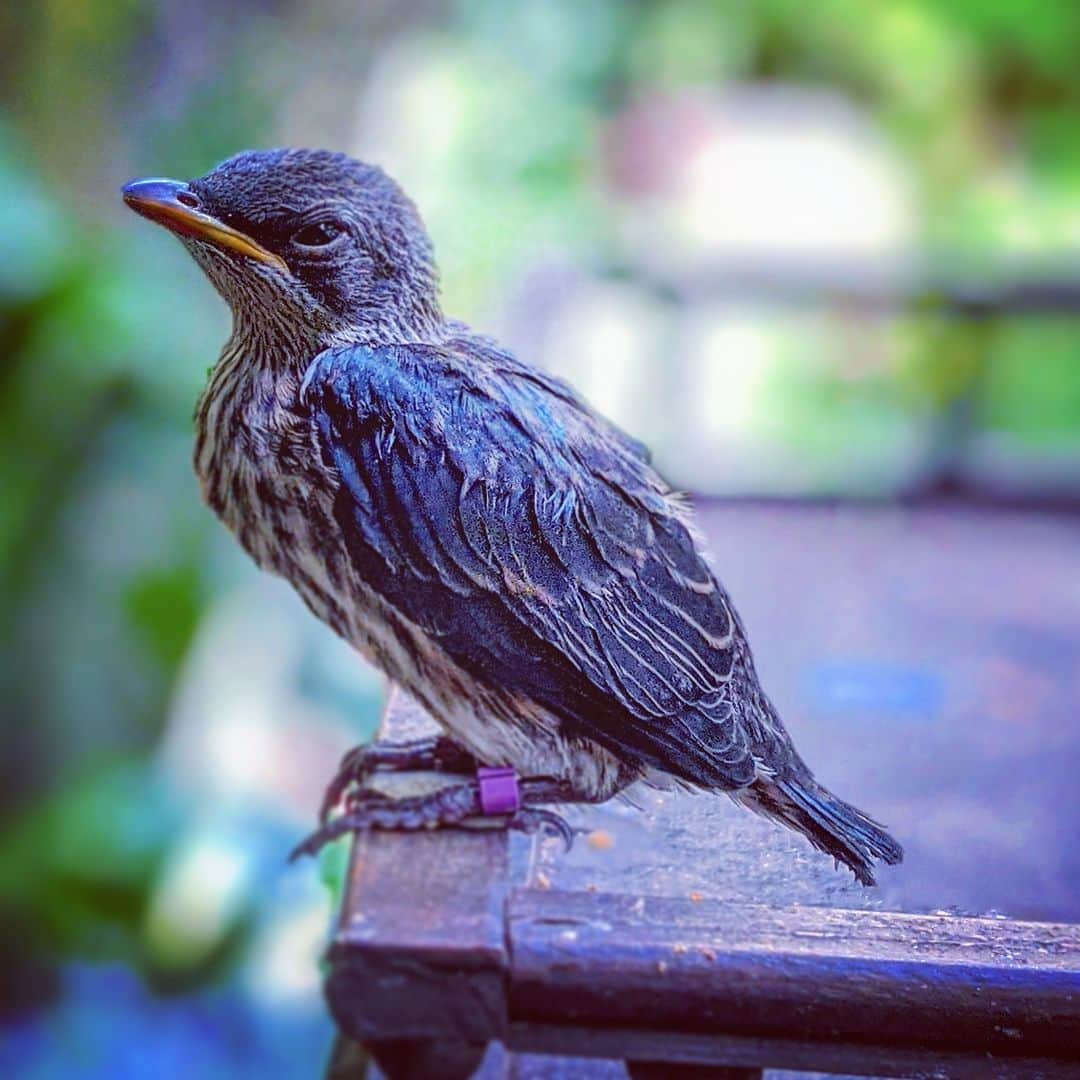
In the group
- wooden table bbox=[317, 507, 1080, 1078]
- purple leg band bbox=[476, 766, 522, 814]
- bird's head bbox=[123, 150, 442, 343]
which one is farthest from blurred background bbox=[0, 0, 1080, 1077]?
bird's head bbox=[123, 150, 442, 343]

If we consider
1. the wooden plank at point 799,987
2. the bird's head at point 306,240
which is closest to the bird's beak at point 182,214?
the bird's head at point 306,240

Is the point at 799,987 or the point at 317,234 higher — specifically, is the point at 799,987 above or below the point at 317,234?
below

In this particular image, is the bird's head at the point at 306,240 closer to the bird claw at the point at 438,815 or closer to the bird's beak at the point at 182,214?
the bird's beak at the point at 182,214

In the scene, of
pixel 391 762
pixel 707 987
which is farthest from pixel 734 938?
pixel 391 762

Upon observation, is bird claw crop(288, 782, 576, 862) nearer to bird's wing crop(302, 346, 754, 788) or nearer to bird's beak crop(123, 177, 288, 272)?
bird's wing crop(302, 346, 754, 788)

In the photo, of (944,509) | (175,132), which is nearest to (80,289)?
(175,132)

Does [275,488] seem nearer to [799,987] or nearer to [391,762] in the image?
[391,762]
